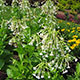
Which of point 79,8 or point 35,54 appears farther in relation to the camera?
point 79,8

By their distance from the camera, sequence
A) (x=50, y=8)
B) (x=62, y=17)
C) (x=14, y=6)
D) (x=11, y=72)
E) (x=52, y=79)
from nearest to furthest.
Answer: (x=52, y=79)
(x=11, y=72)
(x=50, y=8)
(x=14, y=6)
(x=62, y=17)

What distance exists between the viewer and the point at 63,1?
16.5 meters

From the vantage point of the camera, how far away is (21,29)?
10.3ft

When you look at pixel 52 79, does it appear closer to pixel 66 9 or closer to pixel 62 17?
pixel 62 17

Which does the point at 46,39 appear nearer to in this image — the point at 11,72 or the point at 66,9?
the point at 11,72

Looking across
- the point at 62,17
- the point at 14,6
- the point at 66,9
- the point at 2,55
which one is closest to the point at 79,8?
the point at 66,9

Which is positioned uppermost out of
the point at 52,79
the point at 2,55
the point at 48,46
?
the point at 48,46

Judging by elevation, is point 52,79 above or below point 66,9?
above

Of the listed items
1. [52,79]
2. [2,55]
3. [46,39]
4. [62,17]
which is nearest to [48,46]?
[46,39]

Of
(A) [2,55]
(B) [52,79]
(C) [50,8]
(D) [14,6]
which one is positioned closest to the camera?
(B) [52,79]

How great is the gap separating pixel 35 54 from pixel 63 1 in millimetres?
14111

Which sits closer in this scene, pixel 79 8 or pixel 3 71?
pixel 3 71

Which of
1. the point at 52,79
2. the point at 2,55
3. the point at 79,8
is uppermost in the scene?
the point at 2,55

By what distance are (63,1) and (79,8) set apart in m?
1.74
